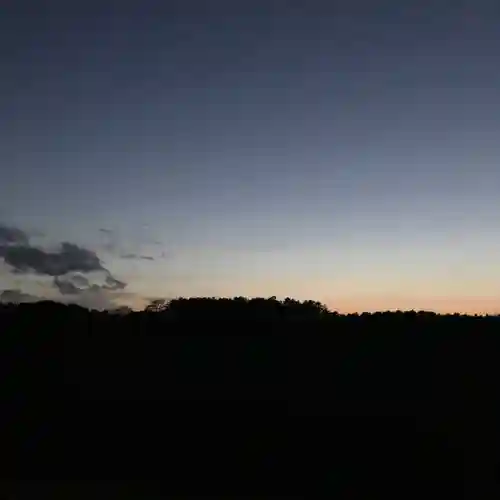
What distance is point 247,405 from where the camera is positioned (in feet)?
82.1

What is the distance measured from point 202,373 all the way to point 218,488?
6630 millimetres

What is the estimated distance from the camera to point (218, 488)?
67.9 ft

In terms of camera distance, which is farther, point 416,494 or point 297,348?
point 297,348

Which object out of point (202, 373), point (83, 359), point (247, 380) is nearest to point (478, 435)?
point (247, 380)

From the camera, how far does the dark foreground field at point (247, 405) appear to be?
69.0 feet

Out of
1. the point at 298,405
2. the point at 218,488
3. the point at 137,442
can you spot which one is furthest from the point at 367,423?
the point at 137,442

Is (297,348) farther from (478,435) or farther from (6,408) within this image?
(6,408)

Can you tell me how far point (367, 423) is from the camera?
2364 cm

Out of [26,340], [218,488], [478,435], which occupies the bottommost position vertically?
[218,488]

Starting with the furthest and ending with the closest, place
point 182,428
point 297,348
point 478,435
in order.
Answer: point 297,348 → point 182,428 → point 478,435

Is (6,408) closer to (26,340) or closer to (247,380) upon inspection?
(26,340)

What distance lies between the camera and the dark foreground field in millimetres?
21031

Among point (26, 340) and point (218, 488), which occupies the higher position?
point (26, 340)

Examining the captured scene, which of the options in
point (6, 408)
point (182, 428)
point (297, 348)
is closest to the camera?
point (182, 428)
